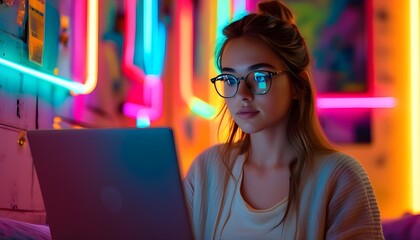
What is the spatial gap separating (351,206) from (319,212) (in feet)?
0.27

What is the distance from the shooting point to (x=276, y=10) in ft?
5.77

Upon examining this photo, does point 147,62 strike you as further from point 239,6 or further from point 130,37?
point 239,6

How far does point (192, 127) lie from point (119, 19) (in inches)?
29.6

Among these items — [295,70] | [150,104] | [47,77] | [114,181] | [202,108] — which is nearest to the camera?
[114,181]

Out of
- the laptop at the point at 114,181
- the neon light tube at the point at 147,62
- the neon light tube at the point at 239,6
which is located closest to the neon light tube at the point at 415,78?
the neon light tube at the point at 239,6

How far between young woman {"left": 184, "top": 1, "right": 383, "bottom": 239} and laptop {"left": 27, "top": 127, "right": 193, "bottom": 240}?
465 millimetres

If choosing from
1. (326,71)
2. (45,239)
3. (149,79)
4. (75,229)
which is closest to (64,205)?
(75,229)

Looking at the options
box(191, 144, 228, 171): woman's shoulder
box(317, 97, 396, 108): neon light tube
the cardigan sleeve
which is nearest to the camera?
the cardigan sleeve

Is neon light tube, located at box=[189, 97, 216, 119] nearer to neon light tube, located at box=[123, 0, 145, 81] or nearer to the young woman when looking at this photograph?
neon light tube, located at box=[123, 0, 145, 81]

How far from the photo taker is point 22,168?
2227 mm

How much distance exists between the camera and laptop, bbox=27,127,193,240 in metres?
1.12

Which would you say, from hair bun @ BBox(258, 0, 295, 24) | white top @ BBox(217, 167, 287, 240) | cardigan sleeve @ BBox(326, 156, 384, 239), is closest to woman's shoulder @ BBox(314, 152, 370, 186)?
cardigan sleeve @ BBox(326, 156, 384, 239)

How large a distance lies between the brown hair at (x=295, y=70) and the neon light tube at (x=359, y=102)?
1475 millimetres

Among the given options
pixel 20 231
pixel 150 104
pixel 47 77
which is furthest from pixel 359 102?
pixel 20 231
